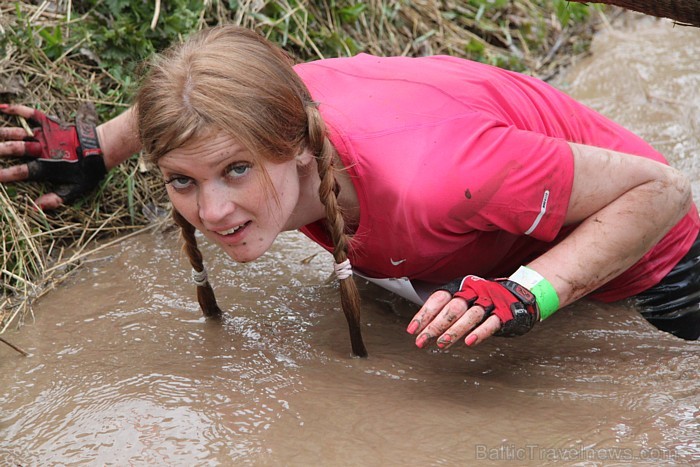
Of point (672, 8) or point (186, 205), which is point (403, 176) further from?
point (672, 8)

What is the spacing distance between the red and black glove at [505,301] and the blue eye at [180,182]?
2.49 feet

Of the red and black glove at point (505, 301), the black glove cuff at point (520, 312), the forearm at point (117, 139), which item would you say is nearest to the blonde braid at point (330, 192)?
the red and black glove at point (505, 301)

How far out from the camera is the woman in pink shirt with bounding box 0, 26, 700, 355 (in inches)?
83.7

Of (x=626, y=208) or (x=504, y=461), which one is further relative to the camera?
(x=626, y=208)

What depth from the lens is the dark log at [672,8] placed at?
1.95m

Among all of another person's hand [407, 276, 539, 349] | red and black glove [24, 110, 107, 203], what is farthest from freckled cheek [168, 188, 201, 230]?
red and black glove [24, 110, 107, 203]

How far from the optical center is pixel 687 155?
3.91 m

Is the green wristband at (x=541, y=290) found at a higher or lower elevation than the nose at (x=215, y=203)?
lower

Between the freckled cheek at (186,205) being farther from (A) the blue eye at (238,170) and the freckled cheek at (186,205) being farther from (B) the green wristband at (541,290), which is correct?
(B) the green wristband at (541,290)

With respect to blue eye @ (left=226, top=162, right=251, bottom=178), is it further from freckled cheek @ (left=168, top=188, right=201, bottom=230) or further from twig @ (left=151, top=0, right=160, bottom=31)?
twig @ (left=151, top=0, right=160, bottom=31)

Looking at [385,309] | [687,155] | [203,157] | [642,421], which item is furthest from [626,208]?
[687,155]

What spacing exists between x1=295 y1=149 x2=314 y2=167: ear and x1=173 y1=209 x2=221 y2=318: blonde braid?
47cm

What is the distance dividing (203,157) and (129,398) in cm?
69

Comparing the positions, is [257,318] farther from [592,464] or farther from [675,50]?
[675,50]
